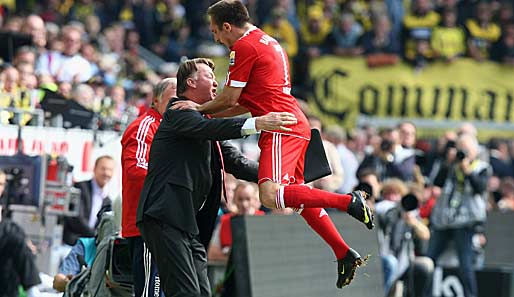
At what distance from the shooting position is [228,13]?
868 cm

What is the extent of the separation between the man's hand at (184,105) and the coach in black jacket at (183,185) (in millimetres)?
64

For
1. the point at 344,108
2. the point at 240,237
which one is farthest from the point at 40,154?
the point at 344,108

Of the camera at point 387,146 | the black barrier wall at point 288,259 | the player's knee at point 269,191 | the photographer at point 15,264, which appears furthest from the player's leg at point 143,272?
the camera at point 387,146

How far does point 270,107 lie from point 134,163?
105cm

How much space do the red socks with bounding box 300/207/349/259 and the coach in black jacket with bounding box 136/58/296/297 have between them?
3.23 feet

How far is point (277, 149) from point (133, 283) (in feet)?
4.51

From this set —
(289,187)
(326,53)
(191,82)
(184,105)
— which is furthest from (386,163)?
(184,105)

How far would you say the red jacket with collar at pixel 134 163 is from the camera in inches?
331

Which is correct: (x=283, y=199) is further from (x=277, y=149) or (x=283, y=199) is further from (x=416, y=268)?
(x=416, y=268)

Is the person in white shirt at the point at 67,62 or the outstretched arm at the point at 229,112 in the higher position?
the person in white shirt at the point at 67,62

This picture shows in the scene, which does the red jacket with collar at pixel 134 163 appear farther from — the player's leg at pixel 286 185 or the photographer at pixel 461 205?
the photographer at pixel 461 205

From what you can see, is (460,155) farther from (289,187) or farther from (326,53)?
(289,187)

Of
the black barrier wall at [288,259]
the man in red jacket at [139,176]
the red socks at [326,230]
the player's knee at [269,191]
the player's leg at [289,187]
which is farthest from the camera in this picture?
the black barrier wall at [288,259]

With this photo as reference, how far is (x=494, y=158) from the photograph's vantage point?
19312mm
